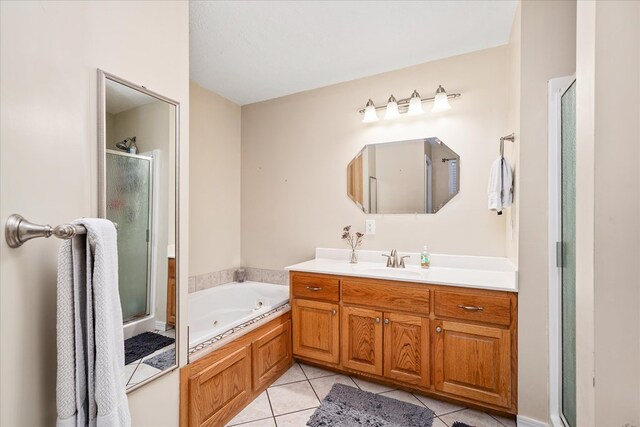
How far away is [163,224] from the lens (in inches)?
56.1

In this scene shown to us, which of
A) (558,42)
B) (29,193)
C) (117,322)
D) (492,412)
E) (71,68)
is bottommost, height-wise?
(492,412)

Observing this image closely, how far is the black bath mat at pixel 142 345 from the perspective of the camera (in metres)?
1.24

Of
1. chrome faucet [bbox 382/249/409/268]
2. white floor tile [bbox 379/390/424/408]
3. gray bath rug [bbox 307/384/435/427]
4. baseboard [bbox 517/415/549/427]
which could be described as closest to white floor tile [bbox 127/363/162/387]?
gray bath rug [bbox 307/384/435/427]

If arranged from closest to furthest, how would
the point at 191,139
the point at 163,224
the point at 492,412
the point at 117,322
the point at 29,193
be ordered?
the point at 29,193
the point at 117,322
the point at 163,224
the point at 492,412
the point at 191,139

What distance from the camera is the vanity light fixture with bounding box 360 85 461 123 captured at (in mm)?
2279

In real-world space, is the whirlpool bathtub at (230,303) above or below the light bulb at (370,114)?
below

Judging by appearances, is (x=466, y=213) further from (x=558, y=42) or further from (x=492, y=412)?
(x=492, y=412)

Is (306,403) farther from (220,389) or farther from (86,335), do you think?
(86,335)

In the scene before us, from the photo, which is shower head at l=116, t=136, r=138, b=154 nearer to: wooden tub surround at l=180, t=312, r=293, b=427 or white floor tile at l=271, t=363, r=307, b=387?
wooden tub surround at l=180, t=312, r=293, b=427

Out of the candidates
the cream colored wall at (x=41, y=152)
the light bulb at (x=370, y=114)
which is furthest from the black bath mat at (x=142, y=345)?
the light bulb at (x=370, y=114)

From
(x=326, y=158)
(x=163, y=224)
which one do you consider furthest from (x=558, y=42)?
(x=163, y=224)

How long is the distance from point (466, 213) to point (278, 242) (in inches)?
70.2

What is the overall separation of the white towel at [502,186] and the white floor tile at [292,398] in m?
1.76

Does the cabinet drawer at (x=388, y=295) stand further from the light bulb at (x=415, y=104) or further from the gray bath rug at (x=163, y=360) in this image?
the light bulb at (x=415, y=104)
